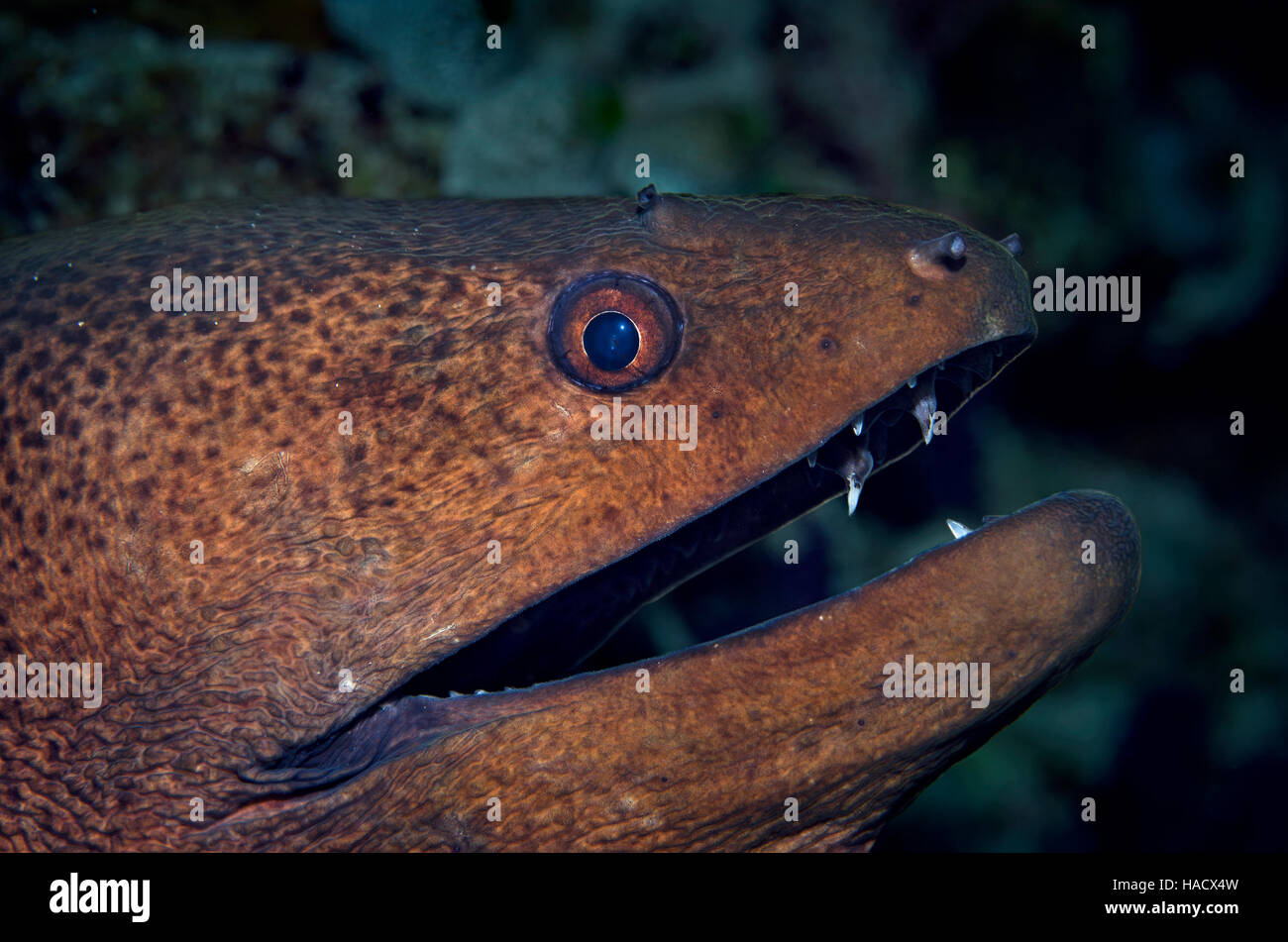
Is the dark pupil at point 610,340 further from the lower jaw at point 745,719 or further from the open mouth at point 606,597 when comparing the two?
the lower jaw at point 745,719

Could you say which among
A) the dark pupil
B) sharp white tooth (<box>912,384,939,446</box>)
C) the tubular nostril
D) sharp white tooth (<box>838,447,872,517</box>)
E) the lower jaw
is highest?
the tubular nostril

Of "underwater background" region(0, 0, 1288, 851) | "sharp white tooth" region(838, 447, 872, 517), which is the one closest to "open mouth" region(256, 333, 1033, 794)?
"sharp white tooth" region(838, 447, 872, 517)

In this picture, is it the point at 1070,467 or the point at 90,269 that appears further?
the point at 1070,467

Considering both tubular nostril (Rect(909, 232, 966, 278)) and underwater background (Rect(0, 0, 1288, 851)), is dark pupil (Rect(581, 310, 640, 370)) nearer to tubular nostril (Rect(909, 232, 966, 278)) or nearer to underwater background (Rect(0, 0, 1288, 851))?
tubular nostril (Rect(909, 232, 966, 278))

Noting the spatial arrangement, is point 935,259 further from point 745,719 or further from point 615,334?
point 745,719

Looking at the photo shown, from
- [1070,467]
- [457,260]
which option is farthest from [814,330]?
[1070,467]

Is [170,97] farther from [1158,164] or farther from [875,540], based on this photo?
[1158,164]

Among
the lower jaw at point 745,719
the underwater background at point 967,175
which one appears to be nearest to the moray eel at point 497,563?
the lower jaw at point 745,719
